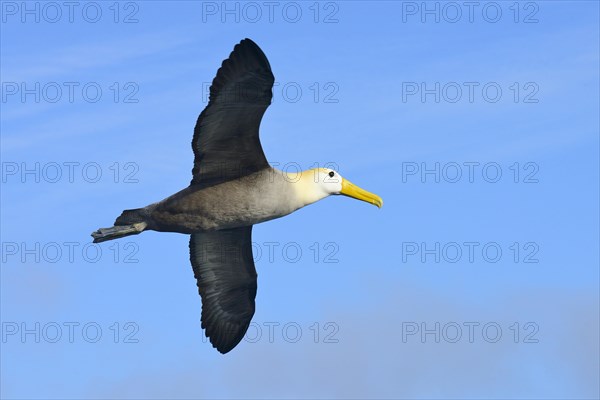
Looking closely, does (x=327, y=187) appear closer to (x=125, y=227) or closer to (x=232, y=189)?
(x=232, y=189)

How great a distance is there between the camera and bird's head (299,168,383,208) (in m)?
18.4

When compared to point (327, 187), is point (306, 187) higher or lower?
lower

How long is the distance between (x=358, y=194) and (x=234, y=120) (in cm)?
328

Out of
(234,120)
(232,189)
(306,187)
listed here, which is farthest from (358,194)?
(234,120)

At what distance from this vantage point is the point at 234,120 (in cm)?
1705

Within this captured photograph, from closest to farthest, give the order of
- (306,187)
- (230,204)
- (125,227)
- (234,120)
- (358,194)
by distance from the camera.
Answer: (234,120) < (230,204) < (306,187) < (125,227) < (358,194)

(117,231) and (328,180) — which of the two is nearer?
(117,231)

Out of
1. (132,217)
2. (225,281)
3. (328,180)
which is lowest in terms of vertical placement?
(225,281)

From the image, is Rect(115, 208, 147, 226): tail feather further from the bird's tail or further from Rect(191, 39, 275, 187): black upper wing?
Rect(191, 39, 275, 187): black upper wing

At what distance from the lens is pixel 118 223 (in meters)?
18.6

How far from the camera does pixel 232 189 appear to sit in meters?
17.7

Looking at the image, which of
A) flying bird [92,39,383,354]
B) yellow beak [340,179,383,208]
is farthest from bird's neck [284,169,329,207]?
yellow beak [340,179,383,208]

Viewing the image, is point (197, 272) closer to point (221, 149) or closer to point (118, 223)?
point (118, 223)

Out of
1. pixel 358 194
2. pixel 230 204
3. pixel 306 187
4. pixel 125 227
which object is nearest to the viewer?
pixel 230 204
